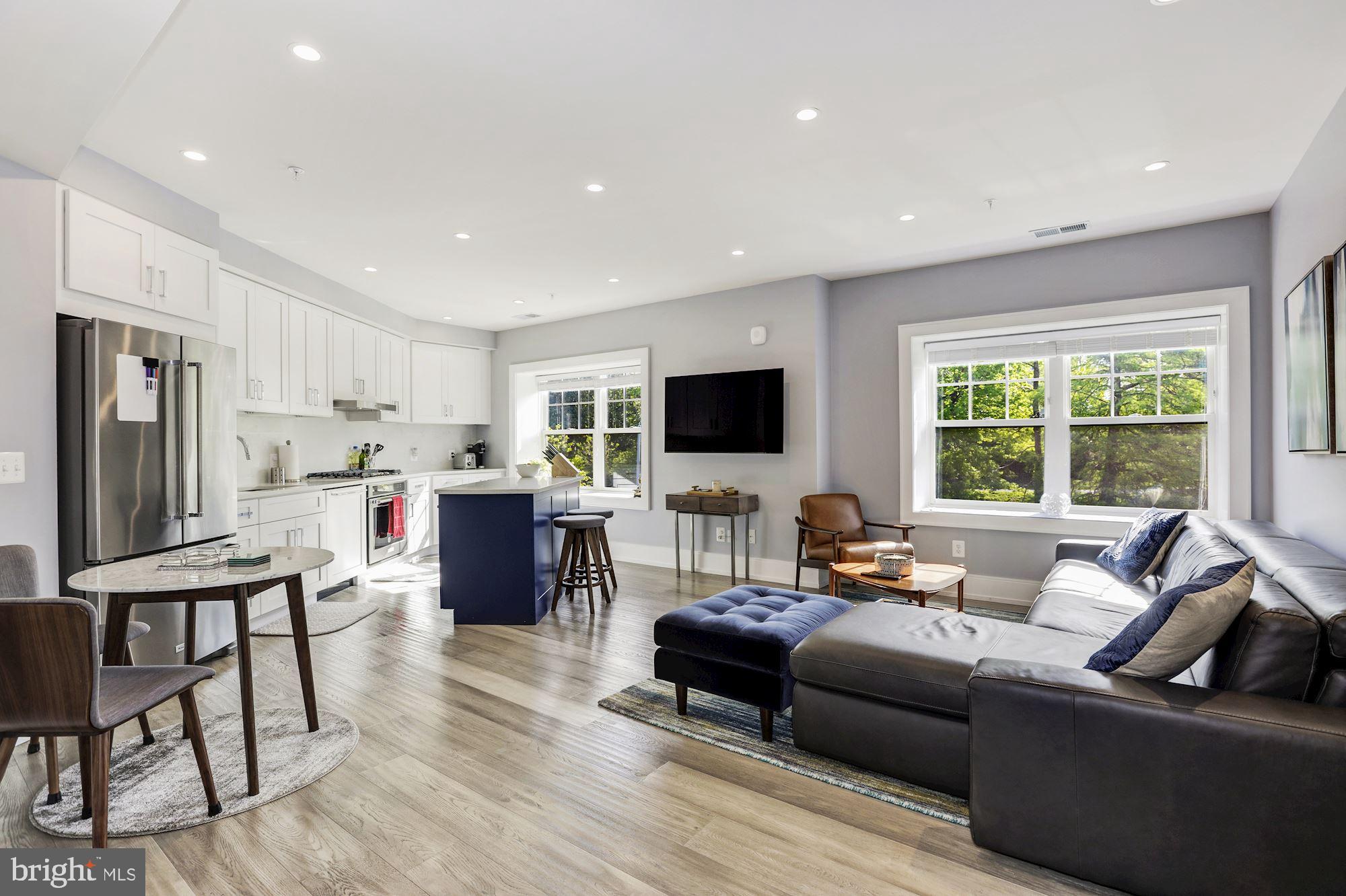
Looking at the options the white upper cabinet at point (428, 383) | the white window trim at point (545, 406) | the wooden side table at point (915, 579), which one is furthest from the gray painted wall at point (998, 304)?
the white upper cabinet at point (428, 383)

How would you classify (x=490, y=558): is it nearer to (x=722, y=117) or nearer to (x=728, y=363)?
(x=728, y=363)

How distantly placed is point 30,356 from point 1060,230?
17.6ft

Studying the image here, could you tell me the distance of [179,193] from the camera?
342 cm

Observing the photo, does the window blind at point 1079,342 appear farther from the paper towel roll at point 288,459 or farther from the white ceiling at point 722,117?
the paper towel roll at point 288,459

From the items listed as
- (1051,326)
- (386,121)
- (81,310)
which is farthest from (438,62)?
(1051,326)

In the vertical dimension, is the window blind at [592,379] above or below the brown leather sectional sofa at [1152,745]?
above

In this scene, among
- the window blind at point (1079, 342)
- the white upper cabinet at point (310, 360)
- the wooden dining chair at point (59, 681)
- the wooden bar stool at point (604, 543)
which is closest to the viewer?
the wooden dining chair at point (59, 681)

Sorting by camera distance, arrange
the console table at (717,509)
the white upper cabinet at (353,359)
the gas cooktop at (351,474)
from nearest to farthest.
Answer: the console table at (717,509) → the white upper cabinet at (353,359) → the gas cooktop at (351,474)

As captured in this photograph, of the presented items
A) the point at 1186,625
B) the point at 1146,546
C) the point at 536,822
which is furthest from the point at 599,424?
the point at 1186,625

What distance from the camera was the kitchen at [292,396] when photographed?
310 centimetres

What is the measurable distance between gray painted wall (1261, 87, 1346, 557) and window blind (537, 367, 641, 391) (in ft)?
15.4

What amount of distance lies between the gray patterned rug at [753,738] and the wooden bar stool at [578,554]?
1.52 m

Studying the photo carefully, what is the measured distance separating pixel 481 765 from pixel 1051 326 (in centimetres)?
438

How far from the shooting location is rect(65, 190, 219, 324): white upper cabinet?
2.86m
